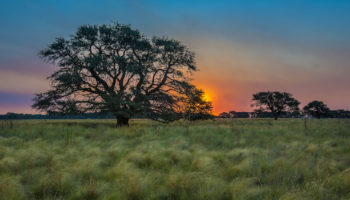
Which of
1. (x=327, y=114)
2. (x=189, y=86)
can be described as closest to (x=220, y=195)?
(x=189, y=86)

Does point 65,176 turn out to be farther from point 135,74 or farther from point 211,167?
point 135,74

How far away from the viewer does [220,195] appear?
3.20 m

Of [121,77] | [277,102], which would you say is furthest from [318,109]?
[121,77]

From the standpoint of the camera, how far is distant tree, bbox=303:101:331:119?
6481 cm

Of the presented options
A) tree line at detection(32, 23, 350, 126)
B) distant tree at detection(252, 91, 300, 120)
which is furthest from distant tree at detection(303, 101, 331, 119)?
tree line at detection(32, 23, 350, 126)

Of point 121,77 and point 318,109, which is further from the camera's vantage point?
point 318,109

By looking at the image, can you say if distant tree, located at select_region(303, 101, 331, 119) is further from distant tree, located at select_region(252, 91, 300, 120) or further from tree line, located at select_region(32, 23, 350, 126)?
tree line, located at select_region(32, 23, 350, 126)

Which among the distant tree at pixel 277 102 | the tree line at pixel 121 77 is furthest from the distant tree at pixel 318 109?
the tree line at pixel 121 77

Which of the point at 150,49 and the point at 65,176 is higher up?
the point at 150,49

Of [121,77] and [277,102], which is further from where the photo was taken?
[277,102]

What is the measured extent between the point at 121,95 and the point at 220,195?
14793 mm

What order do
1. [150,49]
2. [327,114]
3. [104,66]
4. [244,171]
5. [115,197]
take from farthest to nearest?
[327,114] → [150,49] → [104,66] → [244,171] → [115,197]

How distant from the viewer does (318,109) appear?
65.1 metres

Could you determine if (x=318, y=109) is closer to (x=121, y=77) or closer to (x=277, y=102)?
(x=277, y=102)
